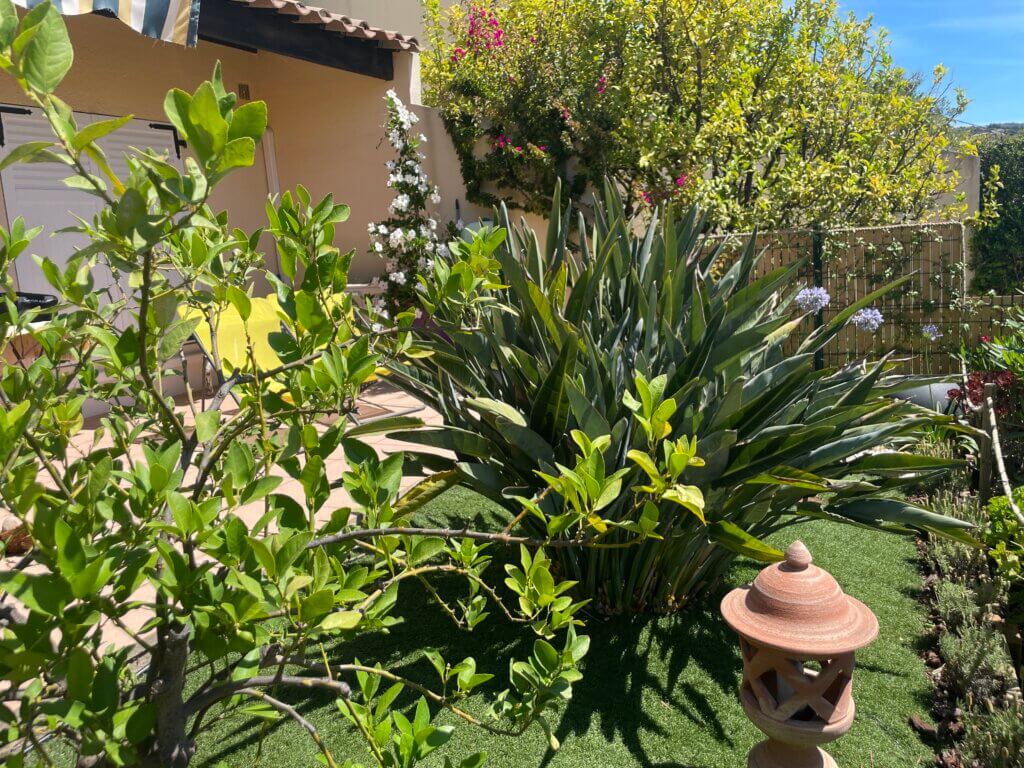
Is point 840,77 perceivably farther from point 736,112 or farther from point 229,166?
point 229,166

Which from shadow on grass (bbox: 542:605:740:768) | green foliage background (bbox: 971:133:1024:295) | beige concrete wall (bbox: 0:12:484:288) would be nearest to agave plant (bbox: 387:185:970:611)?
shadow on grass (bbox: 542:605:740:768)

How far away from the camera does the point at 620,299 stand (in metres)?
3.04

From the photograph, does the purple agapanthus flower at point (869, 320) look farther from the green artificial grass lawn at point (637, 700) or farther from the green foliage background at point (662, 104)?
the green artificial grass lawn at point (637, 700)

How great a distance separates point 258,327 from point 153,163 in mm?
4785

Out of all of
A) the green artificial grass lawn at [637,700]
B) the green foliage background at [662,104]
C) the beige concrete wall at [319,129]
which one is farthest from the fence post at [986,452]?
the beige concrete wall at [319,129]

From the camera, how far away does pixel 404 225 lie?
7242 millimetres

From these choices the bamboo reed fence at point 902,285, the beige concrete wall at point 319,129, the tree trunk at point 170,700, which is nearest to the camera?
the tree trunk at point 170,700

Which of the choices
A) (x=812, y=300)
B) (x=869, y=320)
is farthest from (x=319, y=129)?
(x=869, y=320)

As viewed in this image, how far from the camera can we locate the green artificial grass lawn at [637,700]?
7.10 ft

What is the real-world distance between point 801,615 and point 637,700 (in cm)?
81

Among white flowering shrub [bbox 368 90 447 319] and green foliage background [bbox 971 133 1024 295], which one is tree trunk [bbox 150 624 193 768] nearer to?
white flowering shrub [bbox 368 90 447 319]

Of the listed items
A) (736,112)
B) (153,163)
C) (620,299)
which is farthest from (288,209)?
(736,112)

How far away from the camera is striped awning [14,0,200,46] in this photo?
4047 millimetres

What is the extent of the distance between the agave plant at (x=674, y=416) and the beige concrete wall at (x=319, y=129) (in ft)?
17.4
